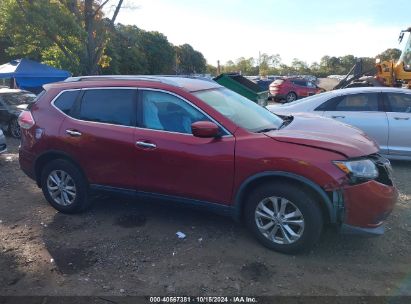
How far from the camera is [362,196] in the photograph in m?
3.57

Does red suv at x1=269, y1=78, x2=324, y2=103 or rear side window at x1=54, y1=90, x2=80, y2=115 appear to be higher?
rear side window at x1=54, y1=90, x2=80, y2=115

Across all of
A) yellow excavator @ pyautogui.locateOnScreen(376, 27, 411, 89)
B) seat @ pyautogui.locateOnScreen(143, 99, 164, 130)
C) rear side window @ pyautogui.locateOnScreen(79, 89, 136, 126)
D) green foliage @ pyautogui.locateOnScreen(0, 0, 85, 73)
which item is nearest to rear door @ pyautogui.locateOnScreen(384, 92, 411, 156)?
seat @ pyautogui.locateOnScreen(143, 99, 164, 130)

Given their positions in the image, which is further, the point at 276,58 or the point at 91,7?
the point at 276,58

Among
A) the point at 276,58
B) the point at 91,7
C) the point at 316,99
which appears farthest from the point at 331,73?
the point at 316,99

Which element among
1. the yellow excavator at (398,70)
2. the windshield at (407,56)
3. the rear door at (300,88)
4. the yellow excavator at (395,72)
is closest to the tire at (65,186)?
the yellow excavator at (395,72)

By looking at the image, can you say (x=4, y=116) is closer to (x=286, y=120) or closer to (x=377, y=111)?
(x=286, y=120)

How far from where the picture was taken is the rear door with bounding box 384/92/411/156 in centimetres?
683

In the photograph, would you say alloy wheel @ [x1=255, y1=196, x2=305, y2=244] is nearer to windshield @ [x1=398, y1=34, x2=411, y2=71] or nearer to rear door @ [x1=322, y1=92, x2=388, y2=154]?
rear door @ [x1=322, y1=92, x2=388, y2=154]

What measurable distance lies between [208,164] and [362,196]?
1501mm

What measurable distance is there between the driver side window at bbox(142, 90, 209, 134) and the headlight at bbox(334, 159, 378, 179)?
1.45 metres

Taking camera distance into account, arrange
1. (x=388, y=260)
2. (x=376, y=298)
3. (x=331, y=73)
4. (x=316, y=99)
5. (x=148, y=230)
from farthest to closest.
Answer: (x=331, y=73) → (x=316, y=99) → (x=148, y=230) → (x=388, y=260) → (x=376, y=298)

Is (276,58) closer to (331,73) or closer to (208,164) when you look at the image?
(331,73)

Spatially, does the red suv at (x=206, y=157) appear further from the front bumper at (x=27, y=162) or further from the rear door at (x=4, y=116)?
the rear door at (x=4, y=116)

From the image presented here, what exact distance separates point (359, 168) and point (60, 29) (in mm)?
19500
